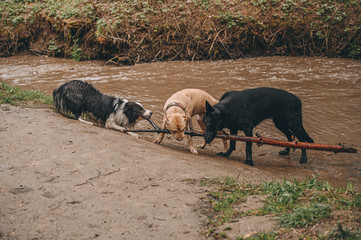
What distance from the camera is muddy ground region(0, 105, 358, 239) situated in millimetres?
2938

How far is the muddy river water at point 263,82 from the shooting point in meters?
6.61

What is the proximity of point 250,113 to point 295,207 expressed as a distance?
10.4 ft

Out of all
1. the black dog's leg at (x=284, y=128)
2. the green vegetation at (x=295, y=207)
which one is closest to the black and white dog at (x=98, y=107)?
the black dog's leg at (x=284, y=128)

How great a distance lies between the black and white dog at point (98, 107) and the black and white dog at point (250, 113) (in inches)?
78.1

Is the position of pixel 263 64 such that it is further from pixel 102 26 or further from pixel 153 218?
pixel 153 218

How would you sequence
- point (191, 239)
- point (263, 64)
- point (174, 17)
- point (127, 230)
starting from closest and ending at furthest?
point (191, 239), point (127, 230), point (263, 64), point (174, 17)

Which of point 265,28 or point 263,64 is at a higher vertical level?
point 265,28

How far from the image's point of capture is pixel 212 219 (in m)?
2.99

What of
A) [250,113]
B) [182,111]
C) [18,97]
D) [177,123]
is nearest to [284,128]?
[250,113]

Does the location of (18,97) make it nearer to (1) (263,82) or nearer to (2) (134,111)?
(2) (134,111)

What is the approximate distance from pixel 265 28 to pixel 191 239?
1288 cm

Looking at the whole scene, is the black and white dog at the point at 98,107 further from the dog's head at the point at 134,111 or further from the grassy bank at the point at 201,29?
the grassy bank at the point at 201,29

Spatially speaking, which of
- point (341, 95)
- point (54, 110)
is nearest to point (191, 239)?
point (54, 110)

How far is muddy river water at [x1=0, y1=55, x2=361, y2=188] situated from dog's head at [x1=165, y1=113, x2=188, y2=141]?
1383 millimetres
